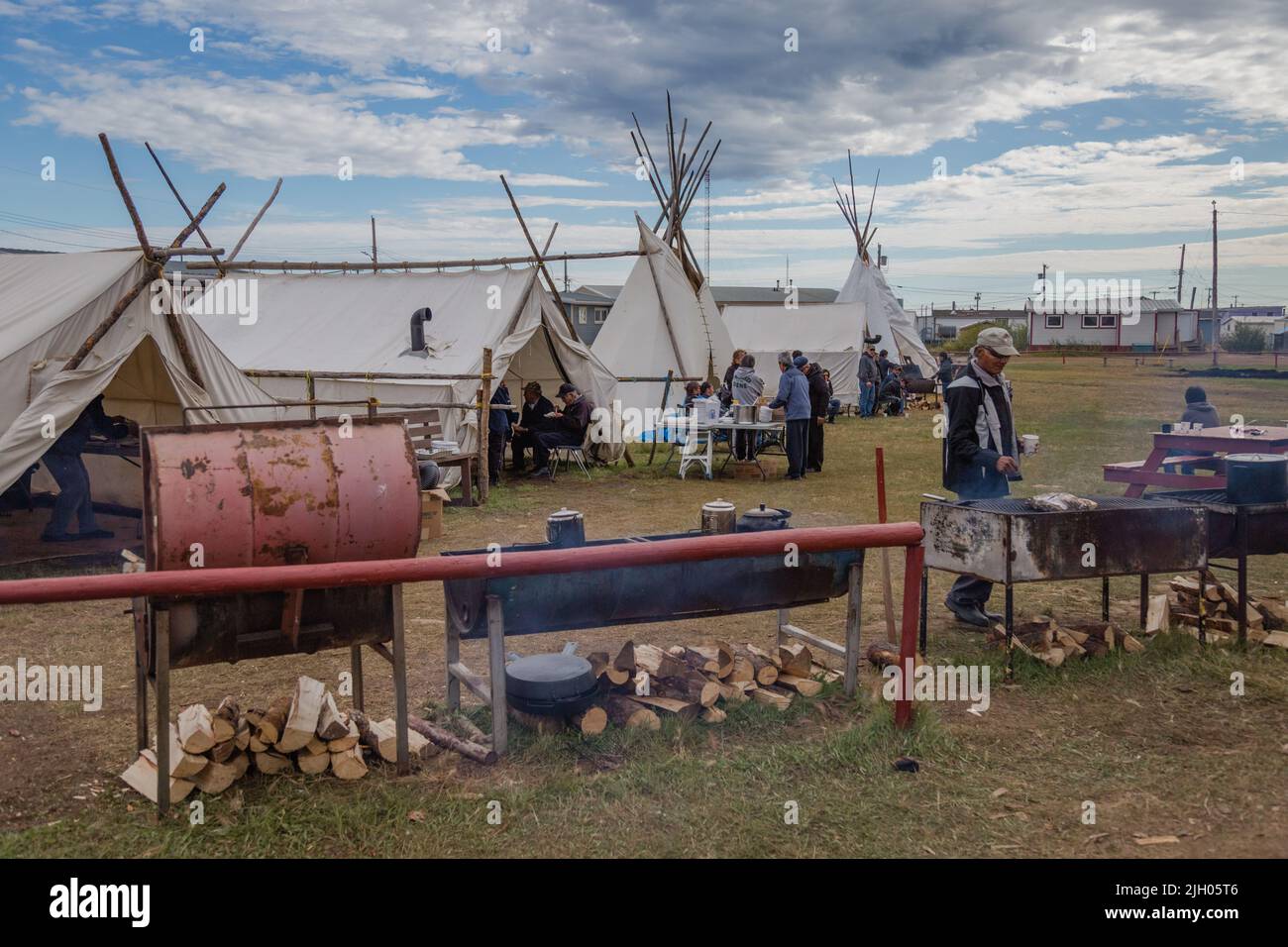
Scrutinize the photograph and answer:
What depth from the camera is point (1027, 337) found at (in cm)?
5656

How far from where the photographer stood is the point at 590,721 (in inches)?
192

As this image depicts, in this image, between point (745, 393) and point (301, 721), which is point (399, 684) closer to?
point (301, 721)

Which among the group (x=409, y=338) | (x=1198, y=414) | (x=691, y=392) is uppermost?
(x=409, y=338)

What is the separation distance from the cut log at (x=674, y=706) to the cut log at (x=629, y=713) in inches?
1.5

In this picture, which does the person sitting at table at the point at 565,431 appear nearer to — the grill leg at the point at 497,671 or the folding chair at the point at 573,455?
the folding chair at the point at 573,455

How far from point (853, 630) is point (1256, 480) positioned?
9.50 feet

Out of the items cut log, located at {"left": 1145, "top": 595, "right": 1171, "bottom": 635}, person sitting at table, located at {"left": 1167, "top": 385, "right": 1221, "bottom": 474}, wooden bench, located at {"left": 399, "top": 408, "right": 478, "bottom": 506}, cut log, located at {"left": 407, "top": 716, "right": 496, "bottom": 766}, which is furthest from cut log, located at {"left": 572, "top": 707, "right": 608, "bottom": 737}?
person sitting at table, located at {"left": 1167, "top": 385, "right": 1221, "bottom": 474}

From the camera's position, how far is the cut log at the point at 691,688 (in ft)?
17.0

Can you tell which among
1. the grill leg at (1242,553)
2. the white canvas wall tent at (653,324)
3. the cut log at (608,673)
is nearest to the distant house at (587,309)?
the white canvas wall tent at (653,324)

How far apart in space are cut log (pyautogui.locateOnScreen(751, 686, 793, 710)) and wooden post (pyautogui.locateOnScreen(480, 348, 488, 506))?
7.31 metres

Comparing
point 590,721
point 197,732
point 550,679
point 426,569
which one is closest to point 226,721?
point 197,732
